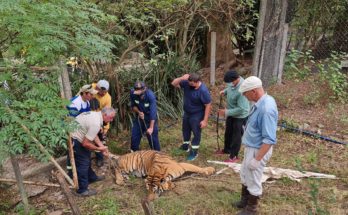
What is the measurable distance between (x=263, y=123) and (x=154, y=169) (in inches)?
83.6

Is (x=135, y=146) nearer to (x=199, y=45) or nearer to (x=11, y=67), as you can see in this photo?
(x=11, y=67)

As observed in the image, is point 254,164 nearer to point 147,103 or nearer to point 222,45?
point 147,103

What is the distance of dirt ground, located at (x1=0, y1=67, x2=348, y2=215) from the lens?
4.75 metres

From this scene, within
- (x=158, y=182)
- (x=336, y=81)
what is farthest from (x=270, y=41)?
(x=158, y=182)

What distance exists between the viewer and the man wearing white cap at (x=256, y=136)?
12.7 feet

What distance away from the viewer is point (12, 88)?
12.8ft

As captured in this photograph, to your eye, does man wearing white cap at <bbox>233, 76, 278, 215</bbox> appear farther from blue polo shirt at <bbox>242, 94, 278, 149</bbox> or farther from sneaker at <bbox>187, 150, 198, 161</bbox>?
sneaker at <bbox>187, 150, 198, 161</bbox>

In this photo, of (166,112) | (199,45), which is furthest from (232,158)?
(199,45)

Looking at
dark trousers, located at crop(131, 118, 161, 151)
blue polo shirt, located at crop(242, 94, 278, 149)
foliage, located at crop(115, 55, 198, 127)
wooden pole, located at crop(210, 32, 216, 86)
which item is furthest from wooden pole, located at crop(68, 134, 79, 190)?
wooden pole, located at crop(210, 32, 216, 86)

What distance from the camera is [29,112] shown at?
373cm

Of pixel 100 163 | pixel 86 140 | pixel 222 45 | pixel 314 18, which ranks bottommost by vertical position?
pixel 100 163

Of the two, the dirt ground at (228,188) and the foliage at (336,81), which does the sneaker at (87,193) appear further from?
the foliage at (336,81)

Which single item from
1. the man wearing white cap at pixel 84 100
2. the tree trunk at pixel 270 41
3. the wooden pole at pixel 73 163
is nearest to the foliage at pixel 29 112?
the wooden pole at pixel 73 163

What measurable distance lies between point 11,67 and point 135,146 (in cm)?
320
